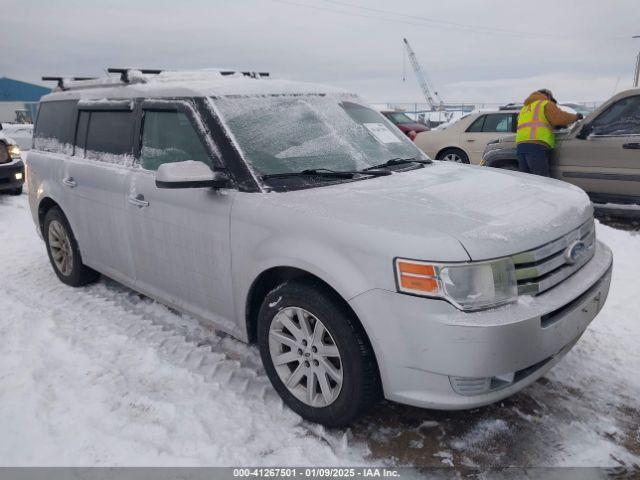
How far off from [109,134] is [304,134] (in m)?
1.66

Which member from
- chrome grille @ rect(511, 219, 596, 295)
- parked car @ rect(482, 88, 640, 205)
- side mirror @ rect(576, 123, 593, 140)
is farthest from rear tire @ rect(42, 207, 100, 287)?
side mirror @ rect(576, 123, 593, 140)

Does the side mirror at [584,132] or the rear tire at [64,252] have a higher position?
the side mirror at [584,132]

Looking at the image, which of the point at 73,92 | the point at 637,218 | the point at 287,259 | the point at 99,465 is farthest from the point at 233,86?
the point at 637,218

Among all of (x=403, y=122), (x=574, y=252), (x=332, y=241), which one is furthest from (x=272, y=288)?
(x=403, y=122)

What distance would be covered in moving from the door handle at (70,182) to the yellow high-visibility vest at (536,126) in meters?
5.42

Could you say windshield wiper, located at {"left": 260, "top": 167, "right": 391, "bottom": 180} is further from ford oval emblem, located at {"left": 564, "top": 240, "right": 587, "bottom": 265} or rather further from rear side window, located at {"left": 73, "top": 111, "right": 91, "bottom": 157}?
rear side window, located at {"left": 73, "top": 111, "right": 91, "bottom": 157}

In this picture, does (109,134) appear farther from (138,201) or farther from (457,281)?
(457,281)

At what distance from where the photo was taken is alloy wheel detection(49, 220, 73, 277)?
454 cm

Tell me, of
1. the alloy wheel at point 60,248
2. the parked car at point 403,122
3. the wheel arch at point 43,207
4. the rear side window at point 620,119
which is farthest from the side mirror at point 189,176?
the parked car at point 403,122

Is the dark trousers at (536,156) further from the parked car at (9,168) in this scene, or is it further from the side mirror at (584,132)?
the parked car at (9,168)

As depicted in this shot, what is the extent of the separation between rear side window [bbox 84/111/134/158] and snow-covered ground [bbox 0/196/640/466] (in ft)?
4.37

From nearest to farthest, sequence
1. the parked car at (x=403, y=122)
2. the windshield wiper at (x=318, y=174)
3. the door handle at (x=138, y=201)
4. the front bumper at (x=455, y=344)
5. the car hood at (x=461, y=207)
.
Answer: the front bumper at (x=455, y=344), the car hood at (x=461, y=207), the windshield wiper at (x=318, y=174), the door handle at (x=138, y=201), the parked car at (x=403, y=122)

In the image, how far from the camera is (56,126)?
4.54 meters

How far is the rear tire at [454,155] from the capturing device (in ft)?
34.7
